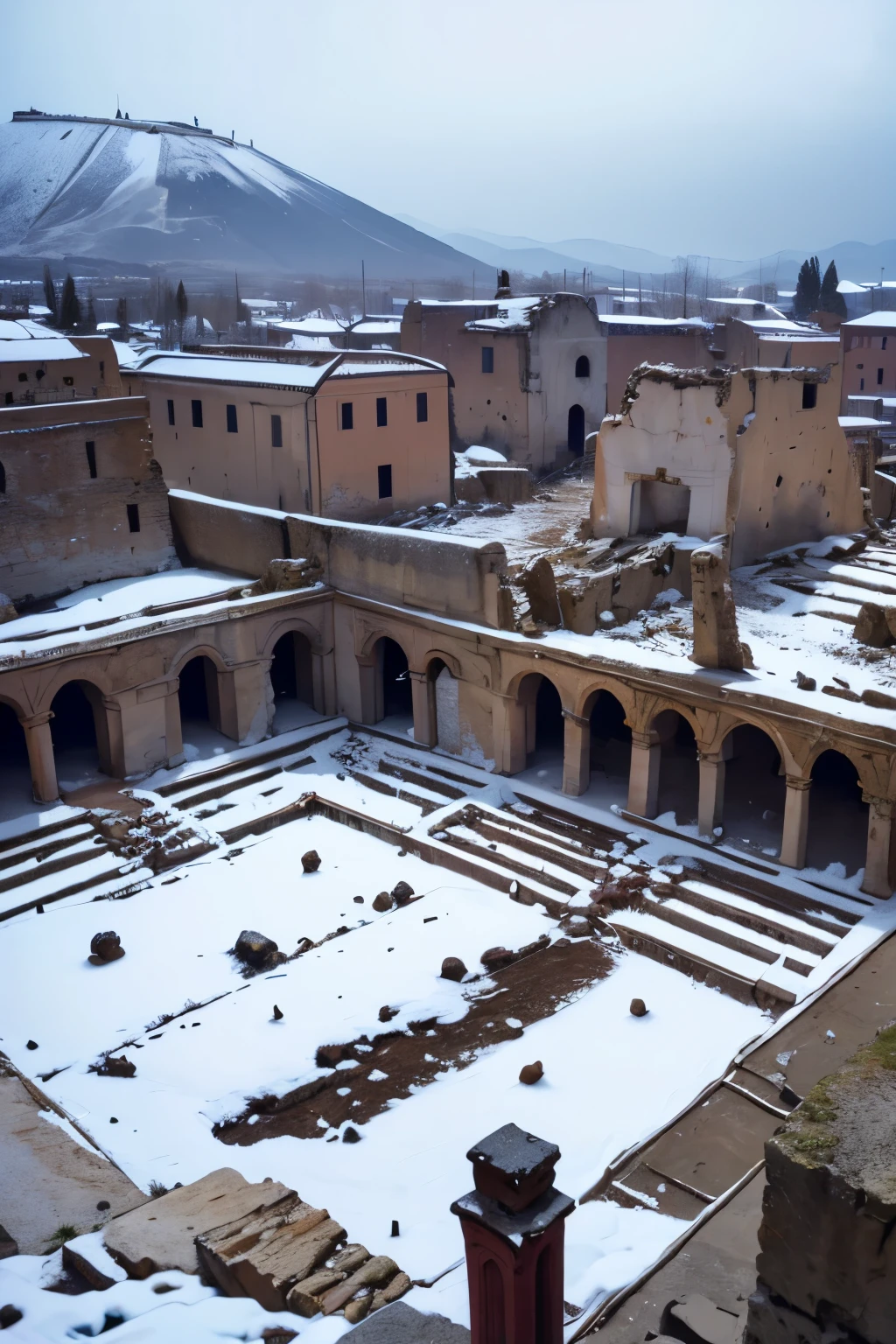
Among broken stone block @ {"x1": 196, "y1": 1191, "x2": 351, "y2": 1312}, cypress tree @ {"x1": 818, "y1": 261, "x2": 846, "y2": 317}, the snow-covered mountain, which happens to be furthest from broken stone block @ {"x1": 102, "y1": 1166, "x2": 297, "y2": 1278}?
the snow-covered mountain

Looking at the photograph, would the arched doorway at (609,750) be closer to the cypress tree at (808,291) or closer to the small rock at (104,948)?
the small rock at (104,948)

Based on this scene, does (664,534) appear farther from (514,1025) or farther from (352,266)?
(352,266)

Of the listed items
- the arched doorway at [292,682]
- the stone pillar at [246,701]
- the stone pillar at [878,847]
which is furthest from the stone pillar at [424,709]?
the stone pillar at [878,847]

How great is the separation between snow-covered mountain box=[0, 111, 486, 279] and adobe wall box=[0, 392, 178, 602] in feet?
479

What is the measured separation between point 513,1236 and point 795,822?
35.0ft

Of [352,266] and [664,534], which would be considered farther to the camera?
[352,266]

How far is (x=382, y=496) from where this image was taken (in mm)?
29328

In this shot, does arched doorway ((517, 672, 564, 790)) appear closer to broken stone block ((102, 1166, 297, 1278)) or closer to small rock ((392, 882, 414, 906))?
small rock ((392, 882, 414, 906))

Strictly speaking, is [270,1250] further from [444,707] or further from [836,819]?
[444,707]

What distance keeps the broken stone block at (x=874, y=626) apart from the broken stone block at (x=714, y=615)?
257 cm

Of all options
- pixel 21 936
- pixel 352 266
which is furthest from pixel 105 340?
pixel 352 266

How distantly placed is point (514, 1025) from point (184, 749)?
378 inches

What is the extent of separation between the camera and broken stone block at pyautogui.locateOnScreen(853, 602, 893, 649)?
18969mm

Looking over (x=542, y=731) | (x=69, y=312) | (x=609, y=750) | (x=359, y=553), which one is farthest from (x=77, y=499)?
(x=69, y=312)
